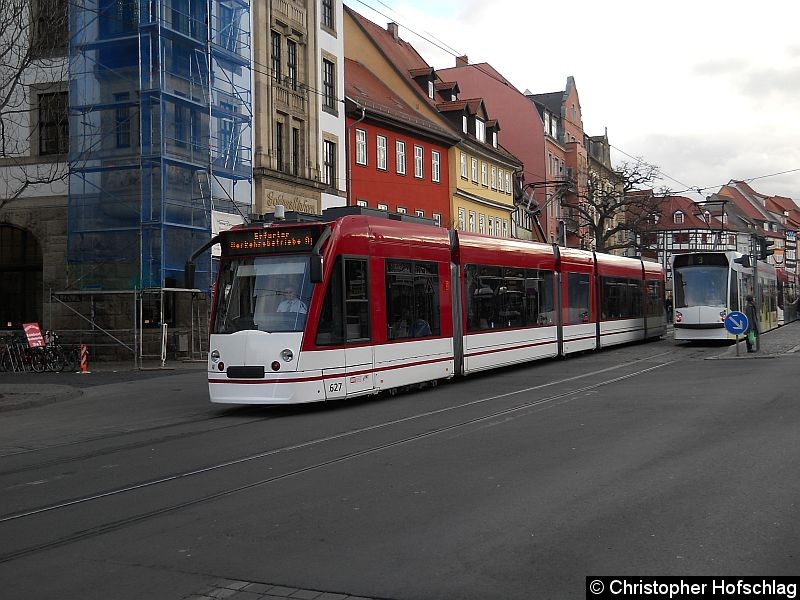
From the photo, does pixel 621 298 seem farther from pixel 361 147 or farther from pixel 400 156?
pixel 400 156

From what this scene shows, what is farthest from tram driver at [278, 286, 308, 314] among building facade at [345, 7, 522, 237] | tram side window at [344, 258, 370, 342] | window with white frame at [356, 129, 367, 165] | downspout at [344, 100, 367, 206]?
building facade at [345, 7, 522, 237]

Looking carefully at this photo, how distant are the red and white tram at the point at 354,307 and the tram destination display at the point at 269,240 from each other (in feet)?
0.06

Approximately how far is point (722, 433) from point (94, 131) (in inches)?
940

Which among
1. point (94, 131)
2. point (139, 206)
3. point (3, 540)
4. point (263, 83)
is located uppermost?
point (263, 83)

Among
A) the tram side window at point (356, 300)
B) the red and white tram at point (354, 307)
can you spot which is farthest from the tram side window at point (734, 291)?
the tram side window at point (356, 300)

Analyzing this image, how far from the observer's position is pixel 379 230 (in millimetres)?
16203

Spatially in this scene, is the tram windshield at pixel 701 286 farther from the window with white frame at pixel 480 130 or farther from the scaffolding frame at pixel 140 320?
the window with white frame at pixel 480 130

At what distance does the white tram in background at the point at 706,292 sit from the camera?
29.7 m

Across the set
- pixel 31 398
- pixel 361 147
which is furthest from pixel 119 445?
pixel 361 147

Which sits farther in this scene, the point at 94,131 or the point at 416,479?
the point at 94,131

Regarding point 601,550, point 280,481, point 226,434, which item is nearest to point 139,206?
point 226,434

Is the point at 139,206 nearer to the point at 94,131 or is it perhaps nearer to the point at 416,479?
the point at 94,131

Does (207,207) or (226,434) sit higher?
(207,207)

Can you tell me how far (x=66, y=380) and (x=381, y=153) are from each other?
2302 centimetres
